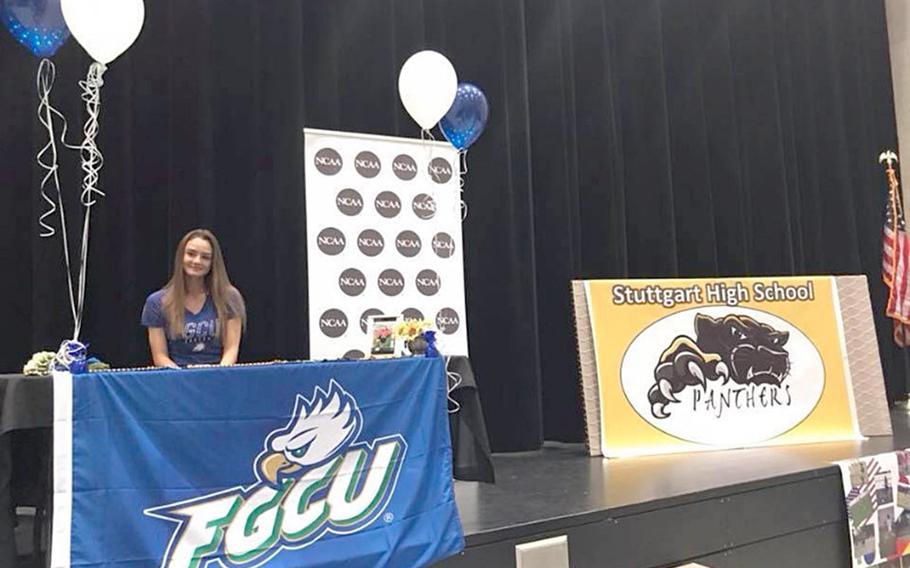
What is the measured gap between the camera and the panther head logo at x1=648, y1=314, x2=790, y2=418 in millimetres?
3406

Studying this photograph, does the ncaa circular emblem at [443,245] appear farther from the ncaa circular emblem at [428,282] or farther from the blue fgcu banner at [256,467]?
the blue fgcu banner at [256,467]

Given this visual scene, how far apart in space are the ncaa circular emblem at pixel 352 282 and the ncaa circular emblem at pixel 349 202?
292 millimetres

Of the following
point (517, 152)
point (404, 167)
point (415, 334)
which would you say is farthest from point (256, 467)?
point (517, 152)

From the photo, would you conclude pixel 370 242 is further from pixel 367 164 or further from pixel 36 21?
pixel 36 21

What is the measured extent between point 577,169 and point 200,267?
8.79ft

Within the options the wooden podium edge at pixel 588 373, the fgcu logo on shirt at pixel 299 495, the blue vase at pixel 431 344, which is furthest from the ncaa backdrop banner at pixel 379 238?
the fgcu logo on shirt at pixel 299 495

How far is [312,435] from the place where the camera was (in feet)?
5.96

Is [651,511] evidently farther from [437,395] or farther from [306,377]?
[306,377]

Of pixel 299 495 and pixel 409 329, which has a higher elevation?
pixel 409 329

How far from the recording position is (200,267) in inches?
104

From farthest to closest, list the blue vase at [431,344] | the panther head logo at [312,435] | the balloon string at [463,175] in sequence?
1. the balloon string at [463,175]
2. the blue vase at [431,344]
3. the panther head logo at [312,435]

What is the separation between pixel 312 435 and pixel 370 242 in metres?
1.98

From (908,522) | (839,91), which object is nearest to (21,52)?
(908,522)

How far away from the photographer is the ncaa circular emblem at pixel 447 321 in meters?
3.82
